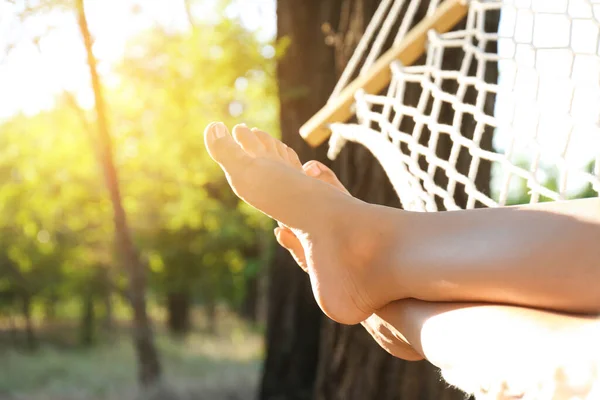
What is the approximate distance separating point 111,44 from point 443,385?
3.70 metres

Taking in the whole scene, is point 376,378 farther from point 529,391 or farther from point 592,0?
point 529,391

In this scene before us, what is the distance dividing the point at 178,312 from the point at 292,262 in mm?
7959

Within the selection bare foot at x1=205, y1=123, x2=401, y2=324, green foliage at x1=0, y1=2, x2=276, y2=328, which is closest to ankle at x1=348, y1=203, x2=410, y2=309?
bare foot at x1=205, y1=123, x2=401, y2=324

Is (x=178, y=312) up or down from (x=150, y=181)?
down

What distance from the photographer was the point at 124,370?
21.8 feet

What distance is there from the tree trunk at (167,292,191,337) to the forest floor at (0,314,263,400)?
0.38 metres

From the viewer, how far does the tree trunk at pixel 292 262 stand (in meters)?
2.62

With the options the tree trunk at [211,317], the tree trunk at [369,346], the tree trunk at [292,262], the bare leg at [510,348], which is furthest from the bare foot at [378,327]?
the tree trunk at [211,317]

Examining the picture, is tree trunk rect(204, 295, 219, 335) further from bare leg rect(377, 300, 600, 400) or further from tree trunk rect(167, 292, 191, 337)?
bare leg rect(377, 300, 600, 400)

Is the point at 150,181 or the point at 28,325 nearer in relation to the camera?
the point at 150,181

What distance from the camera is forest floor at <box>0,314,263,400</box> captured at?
392 centimetres

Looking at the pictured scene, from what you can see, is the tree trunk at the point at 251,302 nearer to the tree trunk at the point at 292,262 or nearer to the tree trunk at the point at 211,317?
the tree trunk at the point at 211,317

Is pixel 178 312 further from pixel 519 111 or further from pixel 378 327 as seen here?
pixel 378 327

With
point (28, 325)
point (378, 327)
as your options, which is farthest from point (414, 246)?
point (28, 325)
